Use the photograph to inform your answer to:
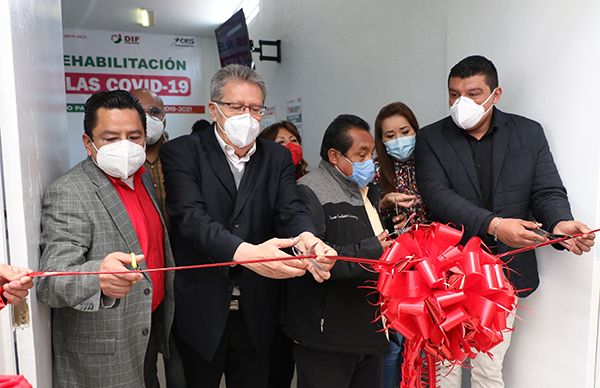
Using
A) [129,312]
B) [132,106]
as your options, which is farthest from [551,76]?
[129,312]

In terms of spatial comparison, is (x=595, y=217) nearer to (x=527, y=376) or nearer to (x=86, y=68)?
(x=527, y=376)

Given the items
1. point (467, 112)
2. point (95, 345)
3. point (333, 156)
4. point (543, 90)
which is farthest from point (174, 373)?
point (543, 90)

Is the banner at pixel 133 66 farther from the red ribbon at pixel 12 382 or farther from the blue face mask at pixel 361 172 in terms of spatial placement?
the red ribbon at pixel 12 382

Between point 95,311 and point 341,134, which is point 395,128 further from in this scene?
point 95,311

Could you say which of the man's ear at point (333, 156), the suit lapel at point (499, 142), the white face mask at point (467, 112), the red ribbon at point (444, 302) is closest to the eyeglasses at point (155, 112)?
the man's ear at point (333, 156)

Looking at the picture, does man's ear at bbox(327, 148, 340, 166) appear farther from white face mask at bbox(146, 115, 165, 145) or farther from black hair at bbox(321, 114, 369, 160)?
white face mask at bbox(146, 115, 165, 145)

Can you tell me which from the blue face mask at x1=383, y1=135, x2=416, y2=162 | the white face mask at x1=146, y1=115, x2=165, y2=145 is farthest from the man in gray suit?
the blue face mask at x1=383, y1=135, x2=416, y2=162

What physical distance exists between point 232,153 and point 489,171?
3.44ft

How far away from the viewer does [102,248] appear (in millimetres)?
1457

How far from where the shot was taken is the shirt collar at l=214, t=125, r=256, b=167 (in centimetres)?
176

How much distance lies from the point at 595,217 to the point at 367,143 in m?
0.90

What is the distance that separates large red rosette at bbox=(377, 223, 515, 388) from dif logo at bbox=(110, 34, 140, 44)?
6.20 meters

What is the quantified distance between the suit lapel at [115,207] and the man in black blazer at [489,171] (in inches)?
45.8

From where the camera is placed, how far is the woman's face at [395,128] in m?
2.24
